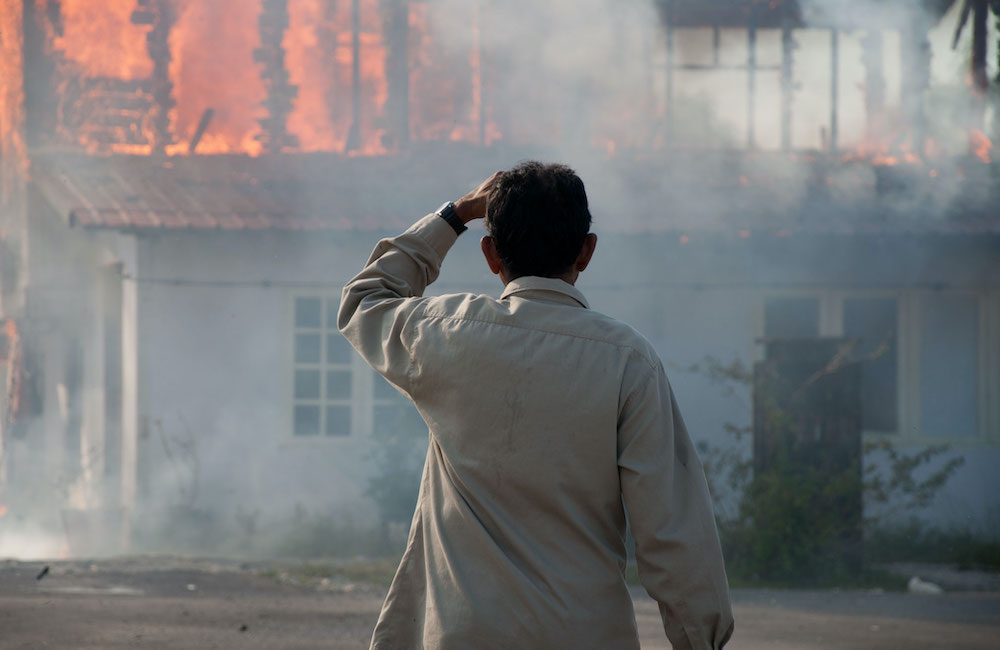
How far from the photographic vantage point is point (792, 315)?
33.8 feet

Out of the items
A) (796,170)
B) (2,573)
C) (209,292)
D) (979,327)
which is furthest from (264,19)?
(979,327)

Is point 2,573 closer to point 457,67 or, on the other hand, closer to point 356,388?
point 356,388

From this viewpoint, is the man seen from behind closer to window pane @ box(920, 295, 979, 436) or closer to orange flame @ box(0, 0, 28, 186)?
window pane @ box(920, 295, 979, 436)

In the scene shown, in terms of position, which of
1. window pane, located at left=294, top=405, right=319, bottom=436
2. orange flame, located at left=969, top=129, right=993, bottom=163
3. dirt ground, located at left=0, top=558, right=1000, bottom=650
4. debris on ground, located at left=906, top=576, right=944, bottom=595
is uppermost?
orange flame, located at left=969, top=129, right=993, bottom=163

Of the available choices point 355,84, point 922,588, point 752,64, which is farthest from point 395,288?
point 752,64

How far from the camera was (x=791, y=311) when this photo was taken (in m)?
10.3

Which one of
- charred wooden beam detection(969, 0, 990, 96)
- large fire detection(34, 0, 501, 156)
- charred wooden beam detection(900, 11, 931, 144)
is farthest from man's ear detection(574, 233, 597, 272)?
charred wooden beam detection(900, 11, 931, 144)

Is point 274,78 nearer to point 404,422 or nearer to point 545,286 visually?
point 404,422

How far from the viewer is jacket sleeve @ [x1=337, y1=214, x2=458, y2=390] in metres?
1.94

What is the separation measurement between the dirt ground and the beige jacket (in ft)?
12.1

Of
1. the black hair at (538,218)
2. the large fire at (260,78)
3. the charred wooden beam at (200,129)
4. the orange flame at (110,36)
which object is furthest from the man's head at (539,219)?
the orange flame at (110,36)

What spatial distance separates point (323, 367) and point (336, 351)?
0.19 metres

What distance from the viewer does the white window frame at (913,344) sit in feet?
33.4

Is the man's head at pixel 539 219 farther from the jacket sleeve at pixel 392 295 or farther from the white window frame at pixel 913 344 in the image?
the white window frame at pixel 913 344
